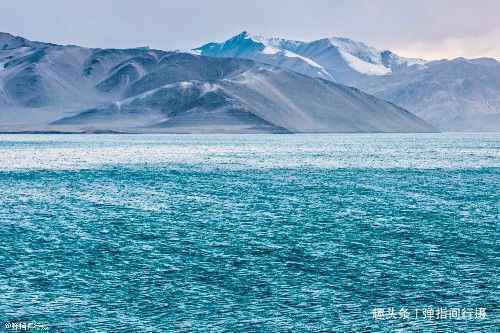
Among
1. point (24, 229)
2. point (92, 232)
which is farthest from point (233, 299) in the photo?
point (24, 229)

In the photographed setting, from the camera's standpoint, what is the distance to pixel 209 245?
149 feet

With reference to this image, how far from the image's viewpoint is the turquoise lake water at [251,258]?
30469mm

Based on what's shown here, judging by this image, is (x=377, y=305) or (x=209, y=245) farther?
(x=209, y=245)

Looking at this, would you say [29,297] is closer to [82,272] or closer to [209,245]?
[82,272]

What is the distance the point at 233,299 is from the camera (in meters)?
32.8

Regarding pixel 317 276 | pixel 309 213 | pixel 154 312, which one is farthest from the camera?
pixel 309 213

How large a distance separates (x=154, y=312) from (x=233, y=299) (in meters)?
3.53

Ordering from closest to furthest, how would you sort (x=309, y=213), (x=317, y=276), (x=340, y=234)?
1. (x=317, y=276)
2. (x=340, y=234)
3. (x=309, y=213)

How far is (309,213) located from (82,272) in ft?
87.1

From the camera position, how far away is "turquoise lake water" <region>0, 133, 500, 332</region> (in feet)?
100.0

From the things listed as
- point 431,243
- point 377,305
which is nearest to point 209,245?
point 431,243

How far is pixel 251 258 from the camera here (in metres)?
41.5

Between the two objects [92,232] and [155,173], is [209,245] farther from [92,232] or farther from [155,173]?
[155,173]

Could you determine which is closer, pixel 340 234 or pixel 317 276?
pixel 317 276
